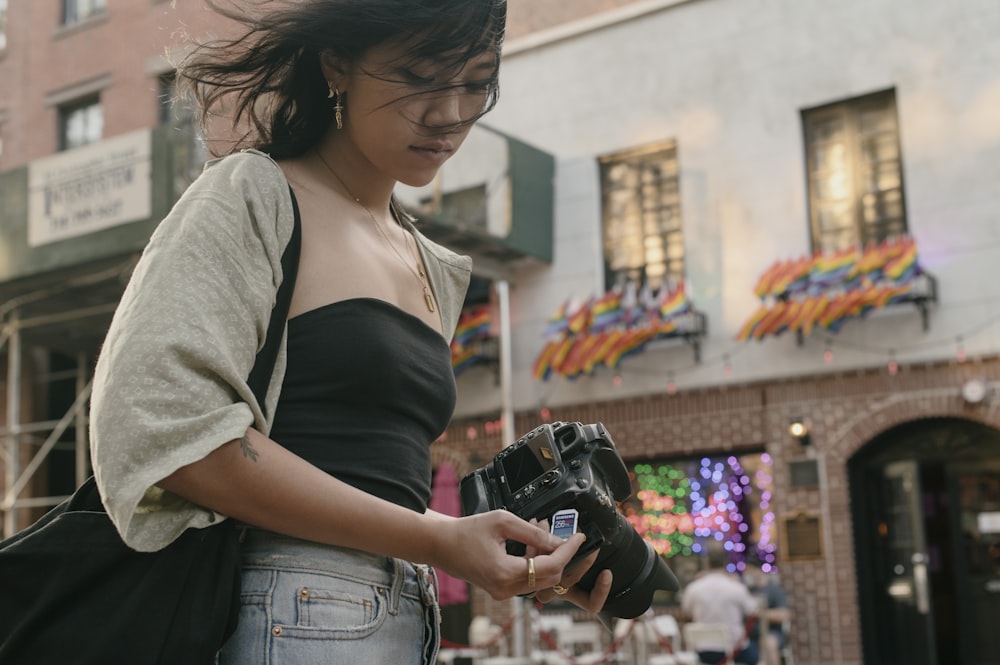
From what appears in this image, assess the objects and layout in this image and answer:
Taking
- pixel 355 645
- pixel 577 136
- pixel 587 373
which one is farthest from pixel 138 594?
pixel 577 136

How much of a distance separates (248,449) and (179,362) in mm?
128

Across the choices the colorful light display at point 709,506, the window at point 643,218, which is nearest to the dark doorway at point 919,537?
the colorful light display at point 709,506

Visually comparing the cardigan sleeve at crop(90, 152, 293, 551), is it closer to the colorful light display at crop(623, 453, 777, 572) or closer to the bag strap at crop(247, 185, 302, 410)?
the bag strap at crop(247, 185, 302, 410)

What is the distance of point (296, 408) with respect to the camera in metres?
1.59

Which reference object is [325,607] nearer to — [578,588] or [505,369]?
[578,588]

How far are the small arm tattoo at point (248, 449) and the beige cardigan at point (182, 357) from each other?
3 cm

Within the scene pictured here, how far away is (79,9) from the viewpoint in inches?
872

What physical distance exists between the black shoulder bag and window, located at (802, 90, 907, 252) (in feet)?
43.9

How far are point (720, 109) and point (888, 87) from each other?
204cm

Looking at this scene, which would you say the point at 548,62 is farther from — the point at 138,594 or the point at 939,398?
the point at 138,594

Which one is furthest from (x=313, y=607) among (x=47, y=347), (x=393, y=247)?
(x=47, y=347)

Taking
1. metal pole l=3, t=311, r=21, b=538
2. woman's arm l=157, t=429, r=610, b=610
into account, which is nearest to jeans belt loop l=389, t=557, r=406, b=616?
woman's arm l=157, t=429, r=610, b=610

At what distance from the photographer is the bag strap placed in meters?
1.54

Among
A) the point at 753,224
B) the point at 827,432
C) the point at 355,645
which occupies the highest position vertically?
the point at 753,224
